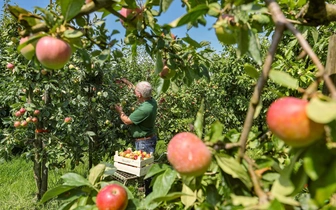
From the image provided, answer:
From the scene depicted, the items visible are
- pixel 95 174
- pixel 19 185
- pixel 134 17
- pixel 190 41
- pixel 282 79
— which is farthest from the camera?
pixel 19 185

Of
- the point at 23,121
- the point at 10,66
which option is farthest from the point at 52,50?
the point at 23,121

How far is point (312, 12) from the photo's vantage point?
0.72 meters

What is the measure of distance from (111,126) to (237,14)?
355cm

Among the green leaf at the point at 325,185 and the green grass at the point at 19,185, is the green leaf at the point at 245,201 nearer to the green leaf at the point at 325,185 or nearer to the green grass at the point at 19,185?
the green leaf at the point at 325,185

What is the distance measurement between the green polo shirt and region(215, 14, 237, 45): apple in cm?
269

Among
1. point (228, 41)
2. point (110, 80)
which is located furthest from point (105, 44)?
point (110, 80)

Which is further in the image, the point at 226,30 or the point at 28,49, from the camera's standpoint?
the point at 28,49

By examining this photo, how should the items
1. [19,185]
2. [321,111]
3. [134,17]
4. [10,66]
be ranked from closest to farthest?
[321,111] → [134,17] → [10,66] → [19,185]

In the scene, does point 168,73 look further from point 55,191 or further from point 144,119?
point 144,119

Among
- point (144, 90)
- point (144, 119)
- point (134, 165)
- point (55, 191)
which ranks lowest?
point (134, 165)

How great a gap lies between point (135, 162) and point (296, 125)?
301 centimetres

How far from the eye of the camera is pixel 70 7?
2.37 ft

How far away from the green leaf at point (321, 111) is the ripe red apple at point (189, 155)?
0.62 ft

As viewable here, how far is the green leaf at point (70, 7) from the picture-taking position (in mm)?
712
